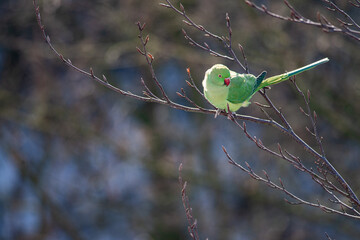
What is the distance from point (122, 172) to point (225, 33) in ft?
16.7

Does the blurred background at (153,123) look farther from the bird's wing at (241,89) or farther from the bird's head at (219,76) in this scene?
the bird's head at (219,76)

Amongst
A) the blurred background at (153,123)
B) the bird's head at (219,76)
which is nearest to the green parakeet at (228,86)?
the bird's head at (219,76)

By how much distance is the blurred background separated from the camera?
26.4 ft

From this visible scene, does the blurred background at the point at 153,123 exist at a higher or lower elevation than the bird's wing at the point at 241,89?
lower

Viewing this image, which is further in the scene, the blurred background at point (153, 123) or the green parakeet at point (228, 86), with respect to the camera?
the blurred background at point (153, 123)

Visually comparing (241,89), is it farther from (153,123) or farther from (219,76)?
(153,123)

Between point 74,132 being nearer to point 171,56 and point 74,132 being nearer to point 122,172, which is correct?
point 171,56

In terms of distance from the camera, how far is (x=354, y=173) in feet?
27.9

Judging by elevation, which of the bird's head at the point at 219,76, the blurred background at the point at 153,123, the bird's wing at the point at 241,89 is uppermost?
the bird's head at the point at 219,76

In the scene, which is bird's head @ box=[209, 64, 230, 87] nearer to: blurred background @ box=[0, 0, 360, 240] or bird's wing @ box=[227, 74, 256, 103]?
bird's wing @ box=[227, 74, 256, 103]

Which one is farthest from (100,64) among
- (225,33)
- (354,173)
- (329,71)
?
(354,173)

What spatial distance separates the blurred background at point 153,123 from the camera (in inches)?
316

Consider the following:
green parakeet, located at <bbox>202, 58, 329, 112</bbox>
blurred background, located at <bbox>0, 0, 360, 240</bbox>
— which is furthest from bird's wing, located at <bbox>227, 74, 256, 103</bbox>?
blurred background, located at <bbox>0, 0, 360, 240</bbox>

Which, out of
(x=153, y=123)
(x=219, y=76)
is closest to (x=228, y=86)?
(x=219, y=76)
